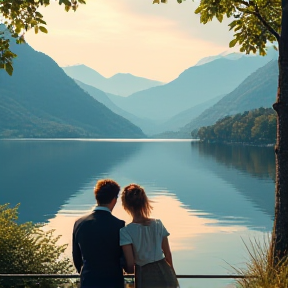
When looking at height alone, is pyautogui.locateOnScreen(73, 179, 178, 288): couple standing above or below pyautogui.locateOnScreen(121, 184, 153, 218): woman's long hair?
below

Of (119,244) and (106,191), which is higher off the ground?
(106,191)

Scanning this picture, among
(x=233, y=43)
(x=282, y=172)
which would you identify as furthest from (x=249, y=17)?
(x=282, y=172)

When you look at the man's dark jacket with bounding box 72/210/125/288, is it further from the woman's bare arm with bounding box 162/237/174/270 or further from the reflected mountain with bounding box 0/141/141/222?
the reflected mountain with bounding box 0/141/141/222

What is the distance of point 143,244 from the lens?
5332 mm

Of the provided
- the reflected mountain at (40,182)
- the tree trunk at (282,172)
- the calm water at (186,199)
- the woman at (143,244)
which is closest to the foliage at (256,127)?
the calm water at (186,199)

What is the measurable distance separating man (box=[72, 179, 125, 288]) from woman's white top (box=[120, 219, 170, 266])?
107 mm

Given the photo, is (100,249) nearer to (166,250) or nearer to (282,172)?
(166,250)

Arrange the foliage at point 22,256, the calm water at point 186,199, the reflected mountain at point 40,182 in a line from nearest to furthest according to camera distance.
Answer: the foliage at point 22,256, the calm water at point 186,199, the reflected mountain at point 40,182

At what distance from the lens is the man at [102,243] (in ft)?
17.3

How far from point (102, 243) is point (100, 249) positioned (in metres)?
0.07

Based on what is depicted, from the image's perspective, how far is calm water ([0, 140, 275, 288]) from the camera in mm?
36156

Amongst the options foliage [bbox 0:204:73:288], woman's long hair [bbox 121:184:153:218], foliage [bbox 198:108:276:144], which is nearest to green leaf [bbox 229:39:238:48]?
foliage [bbox 0:204:73:288]

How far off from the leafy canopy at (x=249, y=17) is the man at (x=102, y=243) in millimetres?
5347

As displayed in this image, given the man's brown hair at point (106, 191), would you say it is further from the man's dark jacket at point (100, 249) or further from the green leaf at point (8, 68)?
the green leaf at point (8, 68)
